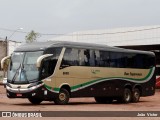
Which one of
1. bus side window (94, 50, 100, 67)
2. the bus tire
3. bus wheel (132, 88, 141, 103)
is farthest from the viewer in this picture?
bus wheel (132, 88, 141, 103)

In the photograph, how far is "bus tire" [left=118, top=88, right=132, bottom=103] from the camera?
30.1m

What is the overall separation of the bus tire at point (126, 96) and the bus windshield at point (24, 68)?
24.7 ft

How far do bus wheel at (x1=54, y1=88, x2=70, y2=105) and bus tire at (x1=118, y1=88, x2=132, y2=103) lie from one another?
536 cm

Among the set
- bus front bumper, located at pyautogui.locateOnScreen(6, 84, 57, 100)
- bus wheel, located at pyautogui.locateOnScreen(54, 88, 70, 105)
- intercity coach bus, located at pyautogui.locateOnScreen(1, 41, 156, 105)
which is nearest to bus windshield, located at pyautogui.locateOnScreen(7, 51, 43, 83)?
intercity coach bus, located at pyautogui.locateOnScreen(1, 41, 156, 105)

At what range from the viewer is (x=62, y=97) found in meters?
25.6

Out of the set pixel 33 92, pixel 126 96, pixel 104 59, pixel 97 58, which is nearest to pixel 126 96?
pixel 126 96

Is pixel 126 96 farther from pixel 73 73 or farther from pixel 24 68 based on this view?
pixel 24 68

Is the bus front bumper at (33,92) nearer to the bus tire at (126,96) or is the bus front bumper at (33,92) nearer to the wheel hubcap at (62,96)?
the wheel hubcap at (62,96)

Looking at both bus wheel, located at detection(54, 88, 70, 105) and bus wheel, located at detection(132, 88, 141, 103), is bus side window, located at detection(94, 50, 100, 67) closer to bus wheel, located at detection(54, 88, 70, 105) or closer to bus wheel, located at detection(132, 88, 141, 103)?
bus wheel, located at detection(54, 88, 70, 105)

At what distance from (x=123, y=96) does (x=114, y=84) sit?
1.27 metres

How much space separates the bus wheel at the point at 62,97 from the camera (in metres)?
25.4

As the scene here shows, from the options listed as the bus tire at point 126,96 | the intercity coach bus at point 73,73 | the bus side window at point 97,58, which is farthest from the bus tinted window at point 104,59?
the bus tire at point 126,96

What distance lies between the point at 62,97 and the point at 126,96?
6.02 metres

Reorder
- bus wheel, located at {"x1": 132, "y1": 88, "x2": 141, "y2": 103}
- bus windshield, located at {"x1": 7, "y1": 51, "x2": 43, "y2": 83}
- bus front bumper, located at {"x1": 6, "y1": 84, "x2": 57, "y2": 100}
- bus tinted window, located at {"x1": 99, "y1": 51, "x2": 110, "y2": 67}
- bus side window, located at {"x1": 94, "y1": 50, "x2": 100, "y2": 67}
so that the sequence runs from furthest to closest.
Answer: bus wheel, located at {"x1": 132, "y1": 88, "x2": 141, "y2": 103}, bus tinted window, located at {"x1": 99, "y1": 51, "x2": 110, "y2": 67}, bus side window, located at {"x1": 94, "y1": 50, "x2": 100, "y2": 67}, bus windshield, located at {"x1": 7, "y1": 51, "x2": 43, "y2": 83}, bus front bumper, located at {"x1": 6, "y1": 84, "x2": 57, "y2": 100}
